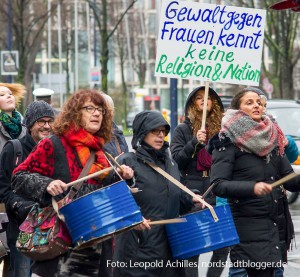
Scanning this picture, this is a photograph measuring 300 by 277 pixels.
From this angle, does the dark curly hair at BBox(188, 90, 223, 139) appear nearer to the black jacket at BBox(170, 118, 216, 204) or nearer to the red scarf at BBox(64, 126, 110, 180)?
the black jacket at BBox(170, 118, 216, 204)

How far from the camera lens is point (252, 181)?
253 inches

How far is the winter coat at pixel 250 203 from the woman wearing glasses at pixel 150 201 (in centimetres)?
31

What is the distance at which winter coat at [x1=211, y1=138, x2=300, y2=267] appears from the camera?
6.47 meters

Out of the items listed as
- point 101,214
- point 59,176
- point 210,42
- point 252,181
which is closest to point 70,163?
point 59,176

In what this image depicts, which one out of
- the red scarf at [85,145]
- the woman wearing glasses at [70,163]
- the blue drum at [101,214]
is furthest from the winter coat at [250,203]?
the blue drum at [101,214]

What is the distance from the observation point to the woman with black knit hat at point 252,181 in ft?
21.2

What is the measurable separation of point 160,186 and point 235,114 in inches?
28.2

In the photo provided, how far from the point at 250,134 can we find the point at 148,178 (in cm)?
71

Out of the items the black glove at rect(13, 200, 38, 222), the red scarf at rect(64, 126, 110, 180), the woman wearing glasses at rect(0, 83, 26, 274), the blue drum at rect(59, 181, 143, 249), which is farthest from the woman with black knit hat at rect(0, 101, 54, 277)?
the blue drum at rect(59, 181, 143, 249)

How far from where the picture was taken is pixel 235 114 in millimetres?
6684

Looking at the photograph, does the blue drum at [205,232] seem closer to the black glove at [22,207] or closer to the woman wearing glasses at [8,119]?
the black glove at [22,207]

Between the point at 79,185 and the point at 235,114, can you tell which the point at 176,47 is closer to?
the point at 235,114

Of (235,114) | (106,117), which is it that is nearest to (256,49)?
(235,114)

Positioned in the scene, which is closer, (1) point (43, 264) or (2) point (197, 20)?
(1) point (43, 264)
